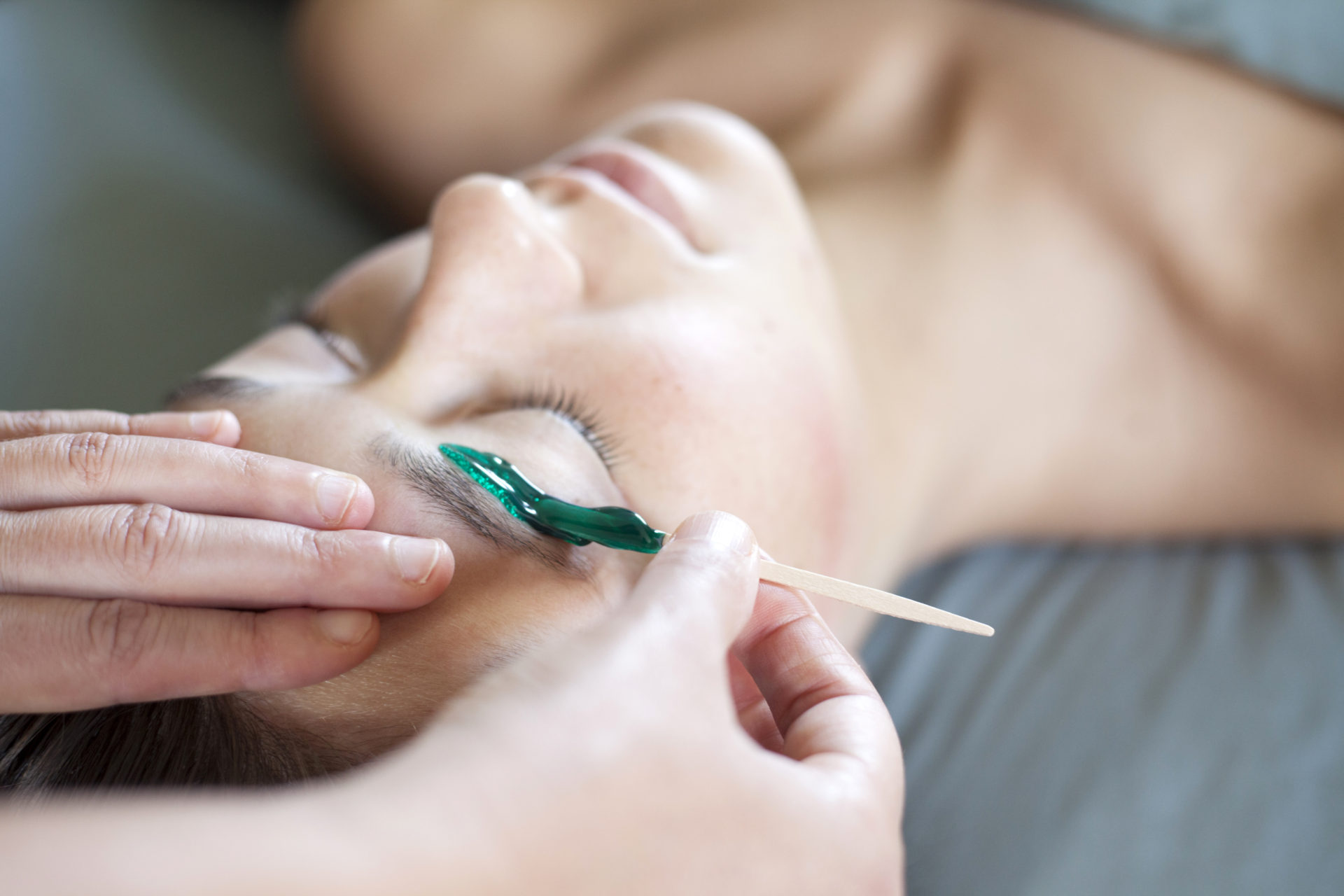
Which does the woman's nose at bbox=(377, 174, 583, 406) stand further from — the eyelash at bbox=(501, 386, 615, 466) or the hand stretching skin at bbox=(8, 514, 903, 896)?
the hand stretching skin at bbox=(8, 514, 903, 896)

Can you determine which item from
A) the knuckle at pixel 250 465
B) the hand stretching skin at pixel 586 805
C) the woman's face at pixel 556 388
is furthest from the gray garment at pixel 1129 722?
the knuckle at pixel 250 465

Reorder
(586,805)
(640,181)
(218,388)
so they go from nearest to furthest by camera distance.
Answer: (586,805)
(218,388)
(640,181)

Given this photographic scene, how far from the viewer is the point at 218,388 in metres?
0.87

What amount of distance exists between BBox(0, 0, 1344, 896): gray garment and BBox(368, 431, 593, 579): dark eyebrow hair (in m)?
0.68

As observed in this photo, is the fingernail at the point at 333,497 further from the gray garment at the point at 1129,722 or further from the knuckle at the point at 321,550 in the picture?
the gray garment at the point at 1129,722

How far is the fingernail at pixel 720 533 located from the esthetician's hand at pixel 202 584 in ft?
0.62

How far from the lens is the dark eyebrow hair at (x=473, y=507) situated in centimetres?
72

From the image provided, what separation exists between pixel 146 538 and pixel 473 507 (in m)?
0.24

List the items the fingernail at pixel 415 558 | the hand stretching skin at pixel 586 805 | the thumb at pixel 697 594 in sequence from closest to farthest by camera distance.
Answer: the hand stretching skin at pixel 586 805
the thumb at pixel 697 594
the fingernail at pixel 415 558

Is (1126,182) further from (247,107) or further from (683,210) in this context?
(247,107)

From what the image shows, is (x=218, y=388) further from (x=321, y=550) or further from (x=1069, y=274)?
(x=1069, y=274)

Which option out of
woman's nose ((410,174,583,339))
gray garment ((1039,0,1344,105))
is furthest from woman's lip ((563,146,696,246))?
gray garment ((1039,0,1344,105))

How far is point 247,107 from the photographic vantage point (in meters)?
1.87

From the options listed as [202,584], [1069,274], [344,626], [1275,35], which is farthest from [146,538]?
[1275,35]
